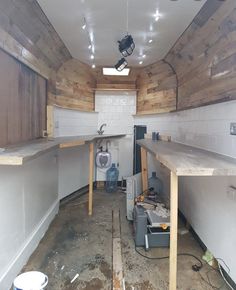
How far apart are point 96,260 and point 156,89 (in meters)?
3.21

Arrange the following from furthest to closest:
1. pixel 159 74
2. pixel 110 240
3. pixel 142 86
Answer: pixel 142 86, pixel 159 74, pixel 110 240

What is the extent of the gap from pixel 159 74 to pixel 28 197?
3.14m

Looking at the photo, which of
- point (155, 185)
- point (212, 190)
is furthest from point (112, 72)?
point (212, 190)

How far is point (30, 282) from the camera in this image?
5.64 ft

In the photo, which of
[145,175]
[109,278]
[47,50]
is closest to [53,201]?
[145,175]

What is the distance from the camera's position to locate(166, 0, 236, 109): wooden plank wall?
6.73ft

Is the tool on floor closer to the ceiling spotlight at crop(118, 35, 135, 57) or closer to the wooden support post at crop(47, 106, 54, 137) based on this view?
the wooden support post at crop(47, 106, 54, 137)

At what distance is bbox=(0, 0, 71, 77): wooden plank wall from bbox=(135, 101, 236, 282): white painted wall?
2040 mm

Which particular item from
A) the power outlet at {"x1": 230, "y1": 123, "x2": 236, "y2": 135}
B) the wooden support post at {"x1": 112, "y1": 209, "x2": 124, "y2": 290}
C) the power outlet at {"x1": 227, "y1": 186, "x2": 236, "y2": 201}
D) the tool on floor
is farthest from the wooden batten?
the power outlet at {"x1": 227, "y1": 186, "x2": 236, "y2": 201}

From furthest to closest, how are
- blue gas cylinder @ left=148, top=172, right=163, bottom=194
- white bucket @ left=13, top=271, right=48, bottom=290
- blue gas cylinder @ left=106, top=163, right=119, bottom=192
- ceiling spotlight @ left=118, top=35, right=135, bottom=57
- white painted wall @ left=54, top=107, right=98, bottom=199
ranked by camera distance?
blue gas cylinder @ left=106, top=163, right=119, bottom=192, white painted wall @ left=54, top=107, right=98, bottom=199, blue gas cylinder @ left=148, top=172, right=163, bottom=194, ceiling spotlight @ left=118, top=35, right=135, bottom=57, white bucket @ left=13, top=271, right=48, bottom=290

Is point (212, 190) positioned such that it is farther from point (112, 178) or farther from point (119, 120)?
point (119, 120)

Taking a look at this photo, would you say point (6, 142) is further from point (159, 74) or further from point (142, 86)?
point (142, 86)

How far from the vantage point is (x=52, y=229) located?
127 inches

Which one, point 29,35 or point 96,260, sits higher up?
point 29,35
